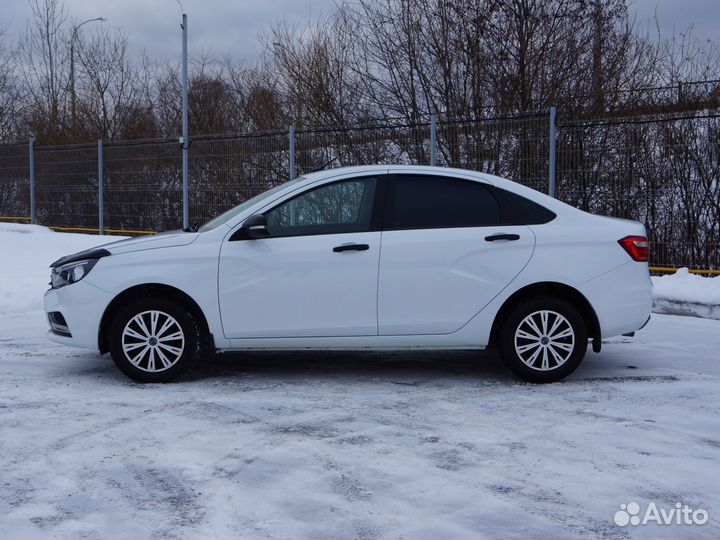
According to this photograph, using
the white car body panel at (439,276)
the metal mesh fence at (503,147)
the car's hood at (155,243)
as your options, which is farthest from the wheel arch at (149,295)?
the metal mesh fence at (503,147)

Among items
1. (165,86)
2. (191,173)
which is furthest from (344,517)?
(165,86)

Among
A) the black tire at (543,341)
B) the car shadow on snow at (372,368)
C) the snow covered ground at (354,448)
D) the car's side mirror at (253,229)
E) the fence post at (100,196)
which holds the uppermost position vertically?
the fence post at (100,196)

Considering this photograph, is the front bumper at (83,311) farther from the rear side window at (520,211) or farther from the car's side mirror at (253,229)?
the rear side window at (520,211)

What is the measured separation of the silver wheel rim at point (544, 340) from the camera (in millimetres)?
6523

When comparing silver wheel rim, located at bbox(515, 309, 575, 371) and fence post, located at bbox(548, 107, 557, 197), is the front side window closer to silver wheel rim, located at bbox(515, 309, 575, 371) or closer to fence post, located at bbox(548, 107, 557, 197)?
silver wheel rim, located at bbox(515, 309, 575, 371)

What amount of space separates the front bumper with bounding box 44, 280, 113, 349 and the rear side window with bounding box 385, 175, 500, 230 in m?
2.25

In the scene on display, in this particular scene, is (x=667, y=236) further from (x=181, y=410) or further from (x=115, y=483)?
(x=115, y=483)

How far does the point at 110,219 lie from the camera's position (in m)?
19.7

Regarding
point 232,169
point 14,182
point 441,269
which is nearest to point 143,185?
point 232,169

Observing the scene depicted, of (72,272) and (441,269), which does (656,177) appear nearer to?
(441,269)

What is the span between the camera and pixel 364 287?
648 cm

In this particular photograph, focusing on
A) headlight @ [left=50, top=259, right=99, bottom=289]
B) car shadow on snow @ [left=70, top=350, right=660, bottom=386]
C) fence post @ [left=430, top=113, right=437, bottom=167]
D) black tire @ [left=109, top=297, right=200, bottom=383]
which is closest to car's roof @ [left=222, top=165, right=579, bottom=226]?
black tire @ [left=109, top=297, right=200, bottom=383]

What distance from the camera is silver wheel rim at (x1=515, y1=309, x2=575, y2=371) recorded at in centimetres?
652

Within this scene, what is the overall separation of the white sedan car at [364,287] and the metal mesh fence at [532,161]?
613cm
